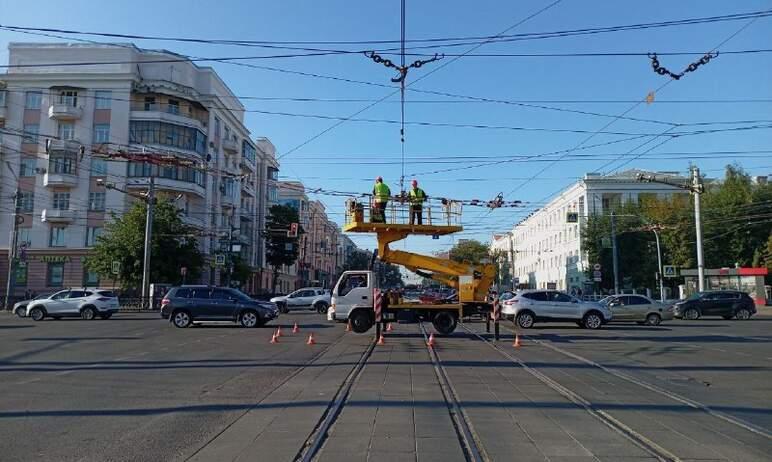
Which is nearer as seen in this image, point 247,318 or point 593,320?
point 593,320

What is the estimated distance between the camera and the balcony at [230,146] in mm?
65250

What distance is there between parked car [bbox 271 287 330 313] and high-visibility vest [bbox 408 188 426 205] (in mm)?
23593

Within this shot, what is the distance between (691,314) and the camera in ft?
113

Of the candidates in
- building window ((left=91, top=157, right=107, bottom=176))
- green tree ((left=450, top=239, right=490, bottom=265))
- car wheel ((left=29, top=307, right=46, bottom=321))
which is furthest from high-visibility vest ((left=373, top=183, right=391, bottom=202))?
green tree ((left=450, top=239, right=490, bottom=265))

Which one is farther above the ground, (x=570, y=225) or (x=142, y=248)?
(x=570, y=225)

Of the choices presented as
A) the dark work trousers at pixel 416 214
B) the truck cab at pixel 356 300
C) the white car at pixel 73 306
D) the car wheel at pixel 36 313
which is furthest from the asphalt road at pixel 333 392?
the car wheel at pixel 36 313

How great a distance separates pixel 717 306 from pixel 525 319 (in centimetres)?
1499

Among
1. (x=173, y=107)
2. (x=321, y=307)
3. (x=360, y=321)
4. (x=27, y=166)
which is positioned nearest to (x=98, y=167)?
(x=27, y=166)

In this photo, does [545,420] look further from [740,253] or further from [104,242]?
[740,253]

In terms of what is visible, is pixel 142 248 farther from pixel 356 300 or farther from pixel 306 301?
pixel 356 300

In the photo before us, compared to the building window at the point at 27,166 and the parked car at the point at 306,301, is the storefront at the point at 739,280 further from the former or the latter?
the building window at the point at 27,166

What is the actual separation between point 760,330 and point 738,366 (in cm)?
1382

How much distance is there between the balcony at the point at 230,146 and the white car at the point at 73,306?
1355 inches

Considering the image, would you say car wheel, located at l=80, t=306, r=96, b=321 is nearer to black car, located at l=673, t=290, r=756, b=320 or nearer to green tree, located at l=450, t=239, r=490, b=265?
black car, located at l=673, t=290, r=756, b=320
